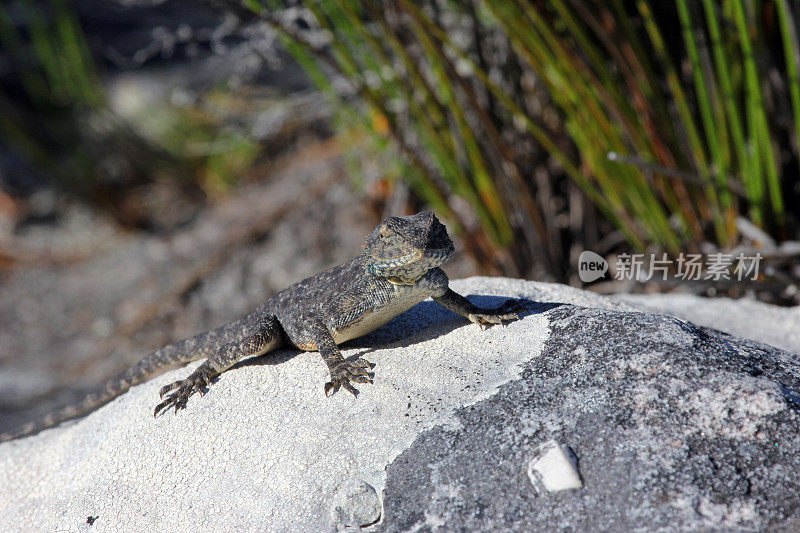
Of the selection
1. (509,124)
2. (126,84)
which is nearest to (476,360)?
(509,124)

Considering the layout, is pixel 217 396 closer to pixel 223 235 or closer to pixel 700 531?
pixel 700 531

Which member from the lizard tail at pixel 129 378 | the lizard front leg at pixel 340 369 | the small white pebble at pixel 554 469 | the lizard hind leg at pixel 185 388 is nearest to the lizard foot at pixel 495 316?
the lizard front leg at pixel 340 369

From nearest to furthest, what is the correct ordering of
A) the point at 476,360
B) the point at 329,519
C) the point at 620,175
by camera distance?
1. the point at 329,519
2. the point at 476,360
3. the point at 620,175

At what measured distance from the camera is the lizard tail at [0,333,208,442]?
126 inches

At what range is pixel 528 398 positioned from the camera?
2168mm

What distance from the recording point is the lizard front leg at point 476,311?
8.79 feet

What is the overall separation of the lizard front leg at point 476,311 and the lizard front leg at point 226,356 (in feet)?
2.46

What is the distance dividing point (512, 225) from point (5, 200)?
24.7ft

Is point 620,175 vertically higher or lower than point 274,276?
higher

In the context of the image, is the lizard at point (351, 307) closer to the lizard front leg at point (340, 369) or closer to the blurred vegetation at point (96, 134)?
the lizard front leg at point (340, 369)

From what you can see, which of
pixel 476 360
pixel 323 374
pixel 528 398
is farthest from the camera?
pixel 323 374

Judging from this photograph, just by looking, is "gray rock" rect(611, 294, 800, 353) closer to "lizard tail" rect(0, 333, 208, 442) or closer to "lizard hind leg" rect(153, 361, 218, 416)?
"lizard hind leg" rect(153, 361, 218, 416)

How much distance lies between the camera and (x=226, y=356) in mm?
2816

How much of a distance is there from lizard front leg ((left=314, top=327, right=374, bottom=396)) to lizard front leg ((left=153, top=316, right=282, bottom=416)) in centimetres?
33
